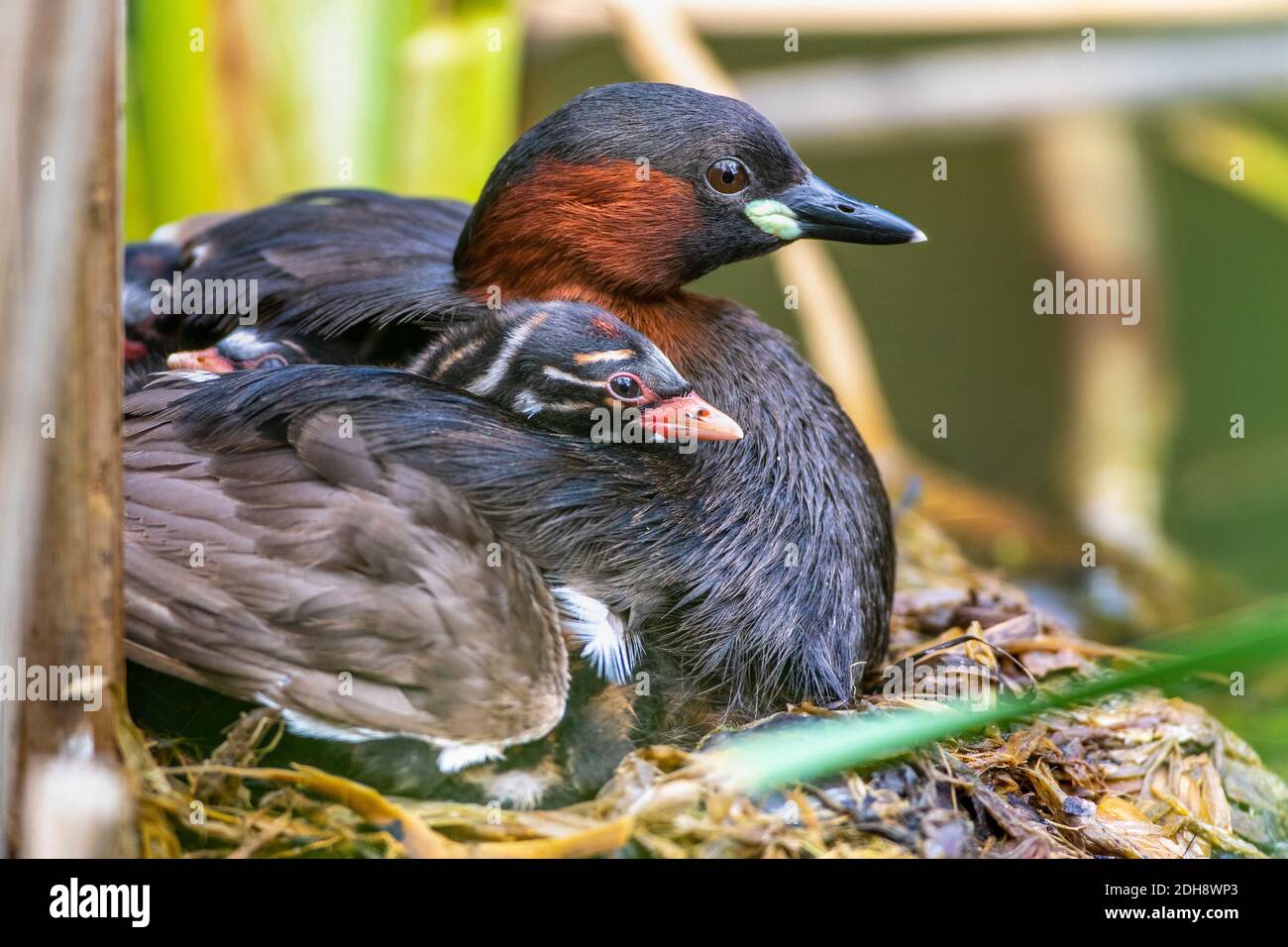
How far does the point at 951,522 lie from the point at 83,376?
3816mm

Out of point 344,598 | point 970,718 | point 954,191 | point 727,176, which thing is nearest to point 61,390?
point 344,598

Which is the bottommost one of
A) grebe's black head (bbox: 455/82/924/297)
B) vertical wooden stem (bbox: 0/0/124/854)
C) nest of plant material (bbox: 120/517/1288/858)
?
nest of plant material (bbox: 120/517/1288/858)

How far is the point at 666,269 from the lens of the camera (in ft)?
11.1

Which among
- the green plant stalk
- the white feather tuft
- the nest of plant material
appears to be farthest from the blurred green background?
the white feather tuft

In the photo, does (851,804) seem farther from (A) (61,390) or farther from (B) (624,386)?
(A) (61,390)

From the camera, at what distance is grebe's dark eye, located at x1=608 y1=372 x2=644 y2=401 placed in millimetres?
2979

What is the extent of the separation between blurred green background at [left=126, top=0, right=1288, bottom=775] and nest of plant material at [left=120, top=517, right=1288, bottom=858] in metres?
0.45

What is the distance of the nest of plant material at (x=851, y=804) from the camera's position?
255 cm

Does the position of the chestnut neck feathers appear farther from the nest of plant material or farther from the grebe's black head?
the nest of plant material

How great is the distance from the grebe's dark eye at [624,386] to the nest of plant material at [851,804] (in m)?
0.71

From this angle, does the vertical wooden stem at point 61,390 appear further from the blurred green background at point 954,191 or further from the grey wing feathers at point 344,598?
the blurred green background at point 954,191

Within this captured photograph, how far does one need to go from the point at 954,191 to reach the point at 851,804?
19.3 ft

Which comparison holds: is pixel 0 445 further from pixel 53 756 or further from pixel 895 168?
pixel 895 168

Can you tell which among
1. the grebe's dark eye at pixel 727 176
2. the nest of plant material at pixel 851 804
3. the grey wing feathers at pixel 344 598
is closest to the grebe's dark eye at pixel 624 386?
the grey wing feathers at pixel 344 598
